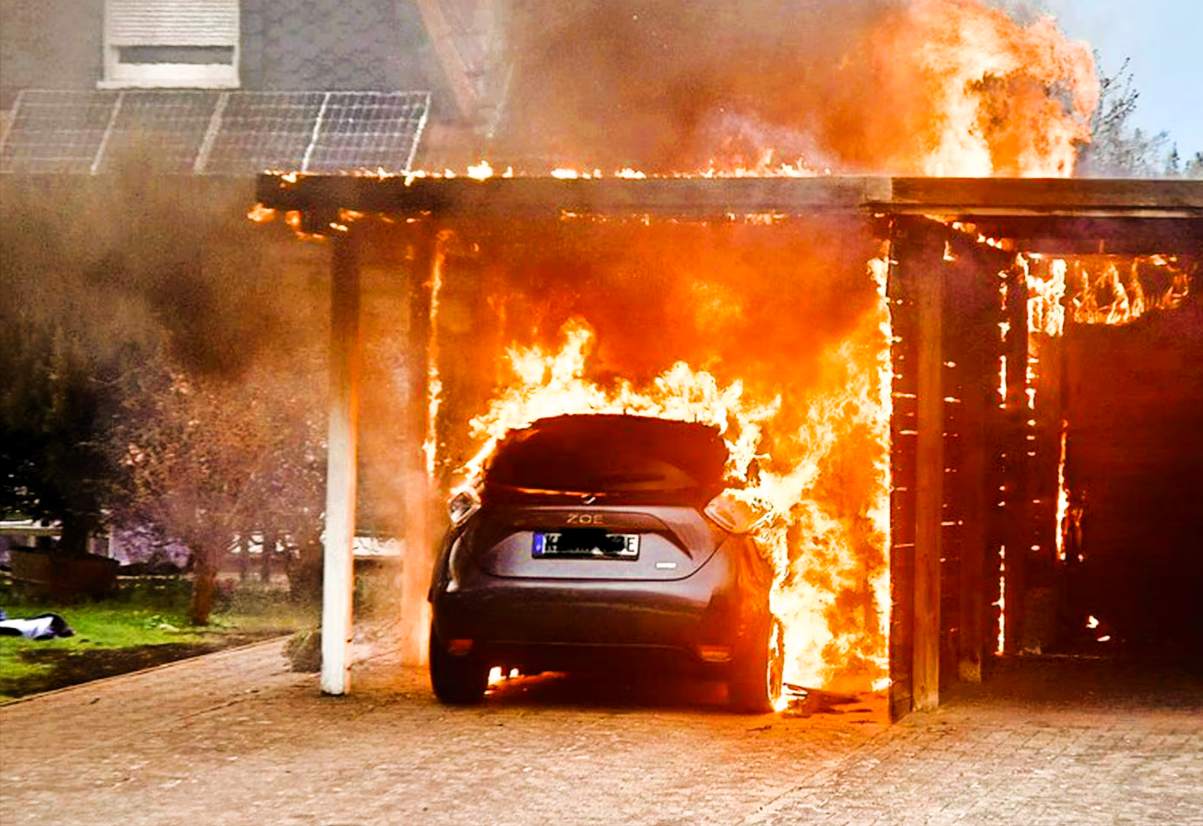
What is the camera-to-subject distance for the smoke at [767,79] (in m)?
17.8

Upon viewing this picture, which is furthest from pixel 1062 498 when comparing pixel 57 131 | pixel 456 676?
pixel 57 131

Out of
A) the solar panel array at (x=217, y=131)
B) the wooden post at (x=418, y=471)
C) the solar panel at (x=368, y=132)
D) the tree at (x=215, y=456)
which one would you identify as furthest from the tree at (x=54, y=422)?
the wooden post at (x=418, y=471)

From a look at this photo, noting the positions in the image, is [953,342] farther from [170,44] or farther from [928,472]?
[170,44]

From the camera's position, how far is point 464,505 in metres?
12.3

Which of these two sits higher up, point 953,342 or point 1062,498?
point 953,342

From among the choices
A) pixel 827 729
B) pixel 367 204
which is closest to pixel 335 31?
pixel 367 204

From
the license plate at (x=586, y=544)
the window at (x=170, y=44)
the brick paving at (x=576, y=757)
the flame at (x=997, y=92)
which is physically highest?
the window at (x=170, y=44)

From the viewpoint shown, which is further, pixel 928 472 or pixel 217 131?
pixel 217 131

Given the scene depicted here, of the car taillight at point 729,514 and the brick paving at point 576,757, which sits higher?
the car taillight at point 729,514

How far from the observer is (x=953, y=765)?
10.3 m

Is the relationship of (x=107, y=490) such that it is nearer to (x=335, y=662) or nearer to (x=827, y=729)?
(x=335, y=662)

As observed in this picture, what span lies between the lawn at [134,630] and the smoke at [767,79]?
5755 millimetres

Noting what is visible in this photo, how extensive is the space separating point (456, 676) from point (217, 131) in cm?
1436

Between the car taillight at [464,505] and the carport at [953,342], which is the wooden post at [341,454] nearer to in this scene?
the carport at [953,342]
